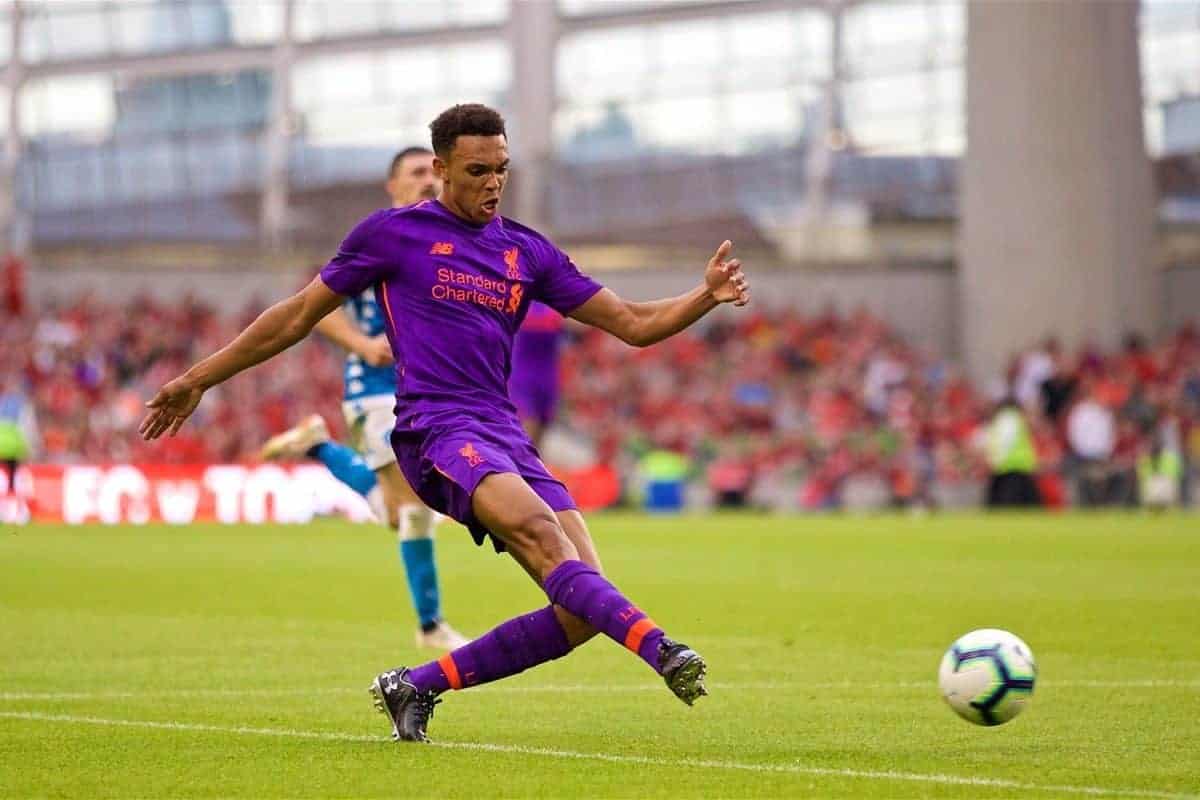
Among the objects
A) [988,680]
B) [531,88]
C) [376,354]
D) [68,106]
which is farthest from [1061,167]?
[988,680]

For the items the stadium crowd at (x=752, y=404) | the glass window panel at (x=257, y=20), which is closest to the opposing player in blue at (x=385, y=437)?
the stadium crowd at (x=752, y=404)

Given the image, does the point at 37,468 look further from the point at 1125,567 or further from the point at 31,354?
the point at 1125,567

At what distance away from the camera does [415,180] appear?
11.6m

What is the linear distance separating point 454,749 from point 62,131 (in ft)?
122

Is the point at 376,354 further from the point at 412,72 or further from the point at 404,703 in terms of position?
the point at 412,72

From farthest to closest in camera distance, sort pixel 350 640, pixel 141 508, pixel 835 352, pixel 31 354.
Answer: pixel 835 352
pixel 31 354
pixel 141 508
pixel 350 640

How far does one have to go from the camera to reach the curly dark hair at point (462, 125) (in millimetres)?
7738

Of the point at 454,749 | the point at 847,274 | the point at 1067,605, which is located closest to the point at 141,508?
the point at 847,274

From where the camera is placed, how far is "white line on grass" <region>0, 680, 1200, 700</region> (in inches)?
368

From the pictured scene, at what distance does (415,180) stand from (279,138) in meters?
32.3

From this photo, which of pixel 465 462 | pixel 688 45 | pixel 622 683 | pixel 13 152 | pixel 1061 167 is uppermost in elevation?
pixel 688 45

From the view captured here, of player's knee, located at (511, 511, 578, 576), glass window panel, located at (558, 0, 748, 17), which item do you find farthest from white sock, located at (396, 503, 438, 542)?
glass window panel, located at (558, 0, 748, 17)

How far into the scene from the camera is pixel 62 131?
141 ft

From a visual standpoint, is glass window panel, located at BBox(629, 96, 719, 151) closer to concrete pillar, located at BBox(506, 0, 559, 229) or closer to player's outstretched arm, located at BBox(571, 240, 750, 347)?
concrete pillar, located at BBox(506, 0, 559, 229)
